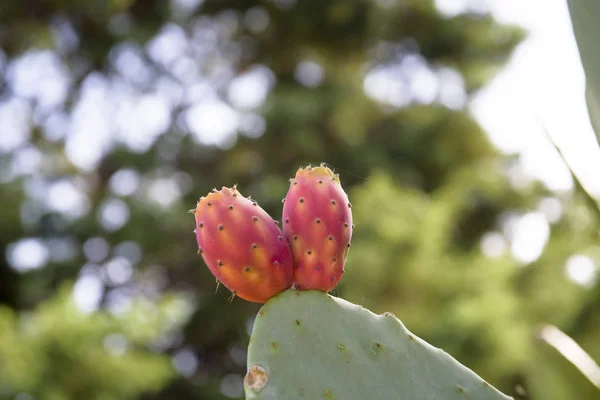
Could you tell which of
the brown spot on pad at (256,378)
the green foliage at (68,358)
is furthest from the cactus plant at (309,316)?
the green foliage at (68,358)

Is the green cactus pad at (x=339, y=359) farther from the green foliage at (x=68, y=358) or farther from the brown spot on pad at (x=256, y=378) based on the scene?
the green foliage at (x=68, y=358)

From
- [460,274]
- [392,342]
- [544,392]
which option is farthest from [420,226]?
[392,342]

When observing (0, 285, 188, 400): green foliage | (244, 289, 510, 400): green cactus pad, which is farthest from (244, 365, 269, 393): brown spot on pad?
(0, 285, 188, 400): green foliage

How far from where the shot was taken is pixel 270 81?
7074mm

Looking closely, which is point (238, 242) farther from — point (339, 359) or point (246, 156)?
point (246, 156)

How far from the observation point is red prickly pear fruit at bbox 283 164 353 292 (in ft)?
2.61

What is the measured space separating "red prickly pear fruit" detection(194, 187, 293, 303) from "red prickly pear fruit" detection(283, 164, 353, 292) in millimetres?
28

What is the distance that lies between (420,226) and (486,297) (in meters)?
0.58

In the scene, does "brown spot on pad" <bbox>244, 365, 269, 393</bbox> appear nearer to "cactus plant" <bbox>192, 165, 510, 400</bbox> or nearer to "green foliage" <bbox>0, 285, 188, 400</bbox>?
"cactus plant" <bbox>192, 165, 510, 400</bbox>

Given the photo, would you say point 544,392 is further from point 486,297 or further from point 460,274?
point 460,274

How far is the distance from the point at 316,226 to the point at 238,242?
10 centimetres

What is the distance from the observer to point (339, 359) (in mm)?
764

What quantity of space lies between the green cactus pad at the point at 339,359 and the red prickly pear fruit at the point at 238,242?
1.7 inches

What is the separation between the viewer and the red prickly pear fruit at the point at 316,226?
80 cm
